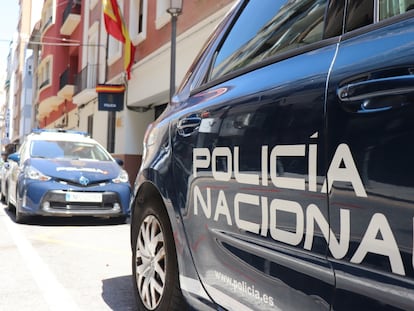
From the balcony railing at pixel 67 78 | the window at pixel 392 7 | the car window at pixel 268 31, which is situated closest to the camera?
the window at pixel 392 7

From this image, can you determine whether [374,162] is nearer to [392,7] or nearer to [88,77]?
[392,7]

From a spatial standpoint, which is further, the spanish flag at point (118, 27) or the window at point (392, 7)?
the spanish flag at point (118, 27)

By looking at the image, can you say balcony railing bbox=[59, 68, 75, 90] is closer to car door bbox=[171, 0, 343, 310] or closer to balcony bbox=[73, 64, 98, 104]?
balcony bbox=[73, 64, 98, 104]

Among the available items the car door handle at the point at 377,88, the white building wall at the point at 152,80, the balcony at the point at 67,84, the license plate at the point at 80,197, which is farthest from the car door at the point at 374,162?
the balcony at the point at 67,84

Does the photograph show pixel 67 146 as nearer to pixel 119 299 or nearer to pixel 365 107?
pixel 119 299

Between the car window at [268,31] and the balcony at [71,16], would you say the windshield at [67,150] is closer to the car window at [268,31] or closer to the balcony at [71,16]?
the car window at [268,31]

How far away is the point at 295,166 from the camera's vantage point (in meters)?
1.72

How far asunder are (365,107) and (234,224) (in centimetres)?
86

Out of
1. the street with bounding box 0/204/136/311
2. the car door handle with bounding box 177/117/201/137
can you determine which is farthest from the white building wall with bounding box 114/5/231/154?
the car door handle with bounding box 177/117/201/137

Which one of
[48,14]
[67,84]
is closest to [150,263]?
[67,84]

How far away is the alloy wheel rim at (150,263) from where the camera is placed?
2893mm

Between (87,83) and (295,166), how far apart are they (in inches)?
736

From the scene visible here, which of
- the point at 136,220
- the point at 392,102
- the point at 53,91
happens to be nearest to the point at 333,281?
the point at 392,102

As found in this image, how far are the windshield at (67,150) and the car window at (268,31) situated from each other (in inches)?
237
